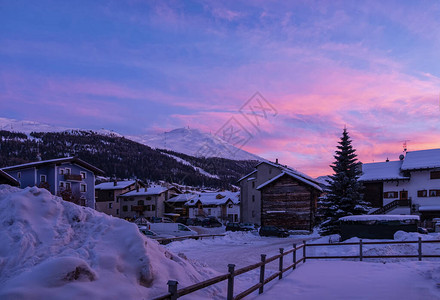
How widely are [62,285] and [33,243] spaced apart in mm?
1982

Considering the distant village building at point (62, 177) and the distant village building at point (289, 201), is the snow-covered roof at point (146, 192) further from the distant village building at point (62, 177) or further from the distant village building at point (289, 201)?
the distant village building at point (289, 201)

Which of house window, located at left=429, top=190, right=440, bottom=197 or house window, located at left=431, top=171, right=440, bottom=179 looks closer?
house window, located at left=429, top=190, right=440, bottom=197

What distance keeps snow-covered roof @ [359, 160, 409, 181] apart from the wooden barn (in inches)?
361

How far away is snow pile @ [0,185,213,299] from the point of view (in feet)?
23.1

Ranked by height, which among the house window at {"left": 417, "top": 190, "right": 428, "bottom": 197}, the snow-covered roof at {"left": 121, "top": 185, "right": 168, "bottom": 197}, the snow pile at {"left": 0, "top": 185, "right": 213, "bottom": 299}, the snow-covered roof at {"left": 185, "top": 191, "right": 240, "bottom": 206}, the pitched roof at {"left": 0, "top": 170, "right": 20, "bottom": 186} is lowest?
the snow-covered roof at {"left": 185, "top": 191, "right": 240, "bottom": 206}

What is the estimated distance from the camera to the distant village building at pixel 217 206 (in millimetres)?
79125

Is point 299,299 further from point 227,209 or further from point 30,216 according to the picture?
point 227,209

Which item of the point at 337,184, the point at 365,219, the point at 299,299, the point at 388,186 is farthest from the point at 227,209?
the point at 299,299

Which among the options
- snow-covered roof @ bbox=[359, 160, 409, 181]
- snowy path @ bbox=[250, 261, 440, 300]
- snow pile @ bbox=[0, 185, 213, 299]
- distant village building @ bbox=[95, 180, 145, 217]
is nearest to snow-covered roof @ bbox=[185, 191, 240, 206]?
distant village building @ bbox=[95, 180, 145, 217]

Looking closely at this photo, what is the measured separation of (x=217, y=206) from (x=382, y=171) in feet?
121

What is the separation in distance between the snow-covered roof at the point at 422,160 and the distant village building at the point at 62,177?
47.7 meters

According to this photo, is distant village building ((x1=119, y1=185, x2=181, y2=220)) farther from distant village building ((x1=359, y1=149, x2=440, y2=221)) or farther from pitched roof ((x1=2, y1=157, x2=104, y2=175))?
distant village building ((x1=359, y1=149, x2=440, y2=221))

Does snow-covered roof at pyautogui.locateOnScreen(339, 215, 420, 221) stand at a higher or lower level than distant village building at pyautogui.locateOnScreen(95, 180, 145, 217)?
higher

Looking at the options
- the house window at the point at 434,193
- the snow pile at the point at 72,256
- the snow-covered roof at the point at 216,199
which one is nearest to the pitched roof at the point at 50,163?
the snow-covered roof at the point at 216,199
